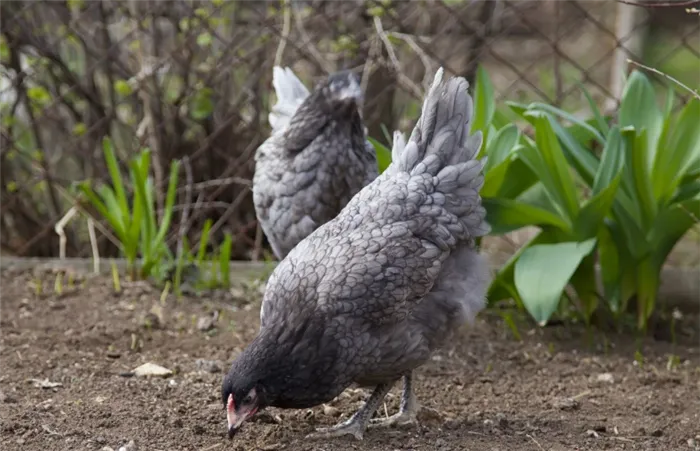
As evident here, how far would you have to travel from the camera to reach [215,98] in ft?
16.0

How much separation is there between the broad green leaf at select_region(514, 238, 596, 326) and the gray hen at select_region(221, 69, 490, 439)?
28 cm

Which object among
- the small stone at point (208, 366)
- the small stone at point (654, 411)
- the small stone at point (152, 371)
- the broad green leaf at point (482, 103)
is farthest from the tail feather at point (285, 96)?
the small stone at point (654, 411)

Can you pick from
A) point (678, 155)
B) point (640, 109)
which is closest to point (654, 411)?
point (678, 155)

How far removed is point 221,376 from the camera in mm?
3402

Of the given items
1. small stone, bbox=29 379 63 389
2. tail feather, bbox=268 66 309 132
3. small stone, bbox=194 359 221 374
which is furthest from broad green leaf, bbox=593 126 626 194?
small stone, bbox=29 379 63 389

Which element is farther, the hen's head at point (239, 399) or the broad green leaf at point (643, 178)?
the broad green leaf at point (643, 178)

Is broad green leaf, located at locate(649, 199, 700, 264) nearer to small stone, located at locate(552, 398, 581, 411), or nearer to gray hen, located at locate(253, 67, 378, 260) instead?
small stone, located at locate(552, 398, 581, 411)

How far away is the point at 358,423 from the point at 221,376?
67cm

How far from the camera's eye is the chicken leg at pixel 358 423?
114 inches

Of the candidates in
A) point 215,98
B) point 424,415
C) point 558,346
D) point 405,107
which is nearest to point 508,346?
point 558,346

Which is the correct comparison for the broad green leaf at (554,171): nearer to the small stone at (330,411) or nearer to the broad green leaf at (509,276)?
the broad green leaf at (509,276)

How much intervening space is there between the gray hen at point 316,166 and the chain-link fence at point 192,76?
2.38ft

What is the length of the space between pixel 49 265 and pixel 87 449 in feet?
6.98

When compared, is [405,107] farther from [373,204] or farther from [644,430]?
[644,430]
